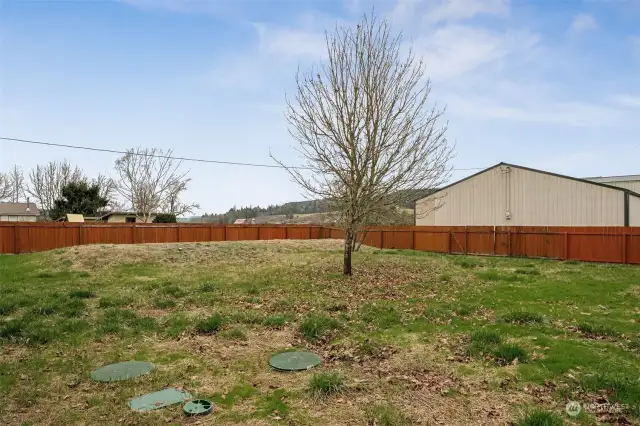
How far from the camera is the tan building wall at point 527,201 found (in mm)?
21016

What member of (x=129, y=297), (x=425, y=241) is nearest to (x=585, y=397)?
(x=129, y=297)

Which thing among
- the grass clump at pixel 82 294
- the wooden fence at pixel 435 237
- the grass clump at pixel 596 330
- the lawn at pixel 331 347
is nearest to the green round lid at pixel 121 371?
the lawn at pixel 331 347

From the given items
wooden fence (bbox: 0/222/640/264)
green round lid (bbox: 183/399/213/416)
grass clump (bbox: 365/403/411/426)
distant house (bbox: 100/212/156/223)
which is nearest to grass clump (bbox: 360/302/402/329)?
grass clump (bbox: 365/403/411/426)

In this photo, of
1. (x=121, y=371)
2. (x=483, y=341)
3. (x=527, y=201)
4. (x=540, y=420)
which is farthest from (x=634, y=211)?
(x=121, y=371)

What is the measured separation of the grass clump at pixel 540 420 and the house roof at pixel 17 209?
63605 mm

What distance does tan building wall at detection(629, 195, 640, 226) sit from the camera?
19984mm

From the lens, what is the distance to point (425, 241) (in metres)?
24.4

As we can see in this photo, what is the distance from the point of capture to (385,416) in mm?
3473

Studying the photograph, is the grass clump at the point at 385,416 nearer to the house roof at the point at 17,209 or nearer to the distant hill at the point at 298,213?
the distant hill at the point at 298,213

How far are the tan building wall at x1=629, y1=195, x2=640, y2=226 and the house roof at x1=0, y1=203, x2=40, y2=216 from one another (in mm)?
62206

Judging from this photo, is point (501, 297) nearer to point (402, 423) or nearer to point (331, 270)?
point (331, 270)

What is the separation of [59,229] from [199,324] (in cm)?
1943

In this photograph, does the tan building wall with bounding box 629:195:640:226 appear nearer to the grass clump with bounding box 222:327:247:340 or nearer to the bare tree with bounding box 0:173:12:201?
the grass clump with bounding box 222:327:247:340

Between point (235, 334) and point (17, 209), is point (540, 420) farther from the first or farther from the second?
point (17, 209)
